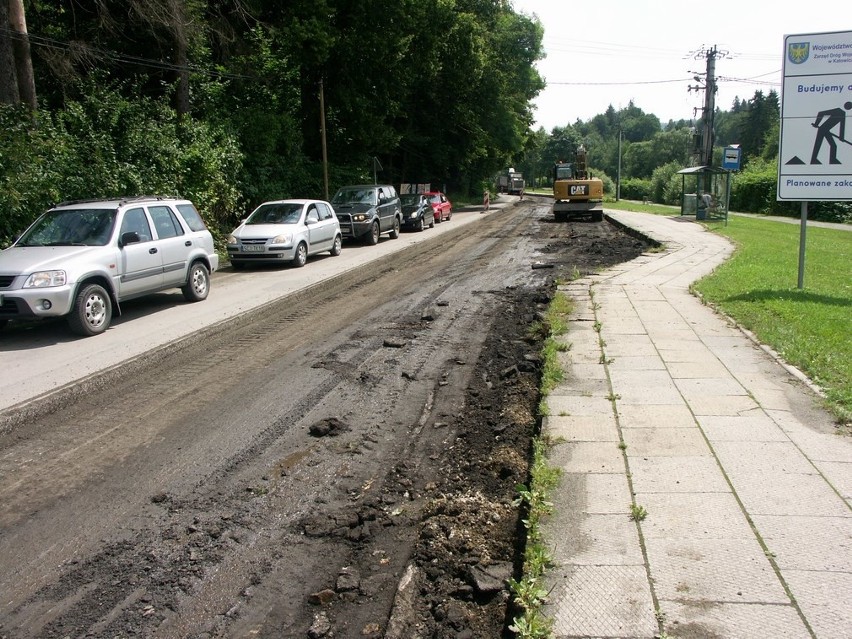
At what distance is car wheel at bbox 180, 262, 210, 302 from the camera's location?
40.2 ft

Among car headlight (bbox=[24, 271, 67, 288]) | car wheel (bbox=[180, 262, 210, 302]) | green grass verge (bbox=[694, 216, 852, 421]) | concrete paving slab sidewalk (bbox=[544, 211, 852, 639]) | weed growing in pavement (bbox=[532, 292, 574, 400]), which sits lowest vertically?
concrete paving slab sidewalk (bbox=[544, 211, 852, 639])

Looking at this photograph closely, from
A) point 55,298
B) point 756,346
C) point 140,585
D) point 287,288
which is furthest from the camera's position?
point 287,288

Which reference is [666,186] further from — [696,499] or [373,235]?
[696,499]

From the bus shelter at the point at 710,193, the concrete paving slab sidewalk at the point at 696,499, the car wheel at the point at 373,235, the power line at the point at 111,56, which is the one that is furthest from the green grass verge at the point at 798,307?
the power line at the point at 111,56

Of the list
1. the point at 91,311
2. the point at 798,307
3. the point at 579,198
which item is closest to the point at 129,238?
the point at 91,311

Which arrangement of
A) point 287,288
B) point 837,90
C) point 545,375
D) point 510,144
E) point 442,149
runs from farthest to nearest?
point 510,144
point 442,149
point 287,288
point 837,90
point 545,375

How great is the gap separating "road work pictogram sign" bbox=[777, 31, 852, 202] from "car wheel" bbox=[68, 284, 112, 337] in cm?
1056

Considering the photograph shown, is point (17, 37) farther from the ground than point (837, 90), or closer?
farther from the ground

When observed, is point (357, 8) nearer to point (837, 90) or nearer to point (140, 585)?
point (837, 90)

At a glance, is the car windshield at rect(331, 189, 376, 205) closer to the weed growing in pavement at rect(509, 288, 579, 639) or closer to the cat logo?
the cat logo

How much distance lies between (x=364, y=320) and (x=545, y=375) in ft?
13.7

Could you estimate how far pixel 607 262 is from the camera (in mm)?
16938

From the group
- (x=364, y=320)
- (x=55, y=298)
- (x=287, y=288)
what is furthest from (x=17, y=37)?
(x=364, y=320)

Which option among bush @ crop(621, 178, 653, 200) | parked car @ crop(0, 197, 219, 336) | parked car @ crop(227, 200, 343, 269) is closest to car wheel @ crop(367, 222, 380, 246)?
parked car @ crop(227, 200, 343, 269)
